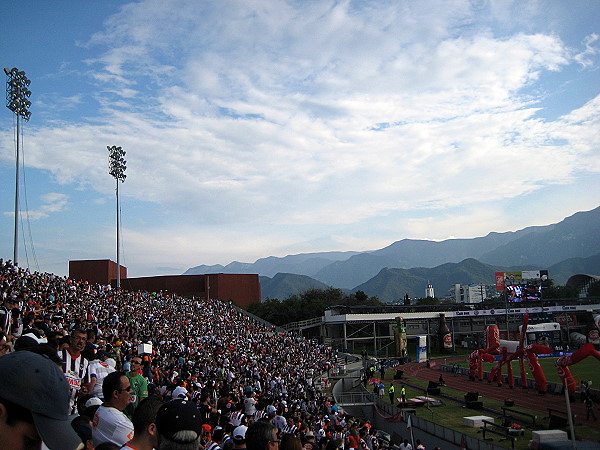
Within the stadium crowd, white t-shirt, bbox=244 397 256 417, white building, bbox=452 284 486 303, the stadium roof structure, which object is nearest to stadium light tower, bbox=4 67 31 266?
the stadium crowd

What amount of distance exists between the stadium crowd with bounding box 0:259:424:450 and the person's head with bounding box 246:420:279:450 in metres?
0.01

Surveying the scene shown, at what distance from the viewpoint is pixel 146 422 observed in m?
3.91

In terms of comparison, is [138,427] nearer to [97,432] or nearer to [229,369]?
[97,432]

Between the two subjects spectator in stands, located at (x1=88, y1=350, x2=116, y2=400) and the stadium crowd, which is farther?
spectator in stands, located at (x1=88, y1=350, x2=116, y2=400)

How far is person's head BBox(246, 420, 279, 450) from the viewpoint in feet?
15.3

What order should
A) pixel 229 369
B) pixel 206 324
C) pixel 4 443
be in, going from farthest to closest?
1. pixel 206 324
2. pixel 229 369
3. pixel 4 443

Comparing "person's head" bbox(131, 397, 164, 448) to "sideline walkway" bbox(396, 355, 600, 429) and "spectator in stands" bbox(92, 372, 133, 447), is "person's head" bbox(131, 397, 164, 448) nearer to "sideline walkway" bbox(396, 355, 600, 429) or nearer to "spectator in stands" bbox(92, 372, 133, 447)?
"spectator in stands" bbox(92, 372, 133, 447)

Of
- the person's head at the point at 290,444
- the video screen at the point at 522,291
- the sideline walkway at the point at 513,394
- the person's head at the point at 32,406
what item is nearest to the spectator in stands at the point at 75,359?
the person's head at the point at 290,444

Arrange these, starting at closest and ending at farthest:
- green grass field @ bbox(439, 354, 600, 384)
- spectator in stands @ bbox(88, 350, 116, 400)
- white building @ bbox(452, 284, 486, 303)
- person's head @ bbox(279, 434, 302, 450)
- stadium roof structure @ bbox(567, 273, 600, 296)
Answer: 1. person's head @ bbox(279, 434, 302, 450)
2. spectator in stands @ bbox(88, 350, 116, 400)
3. green grass field @ bbox(439, 354, 600, 384)
4. stadium roof structure @ bbox(567, 273, 600, 296)
5. white building @ bbox(452, 284, 486, 303)

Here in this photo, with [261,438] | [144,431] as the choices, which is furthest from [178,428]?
[261,438]

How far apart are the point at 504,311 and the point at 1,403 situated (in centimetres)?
7457

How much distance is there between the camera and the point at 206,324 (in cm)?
3916

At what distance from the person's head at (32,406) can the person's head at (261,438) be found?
2.77m

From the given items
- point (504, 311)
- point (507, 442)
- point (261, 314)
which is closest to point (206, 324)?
point (507, 442)
